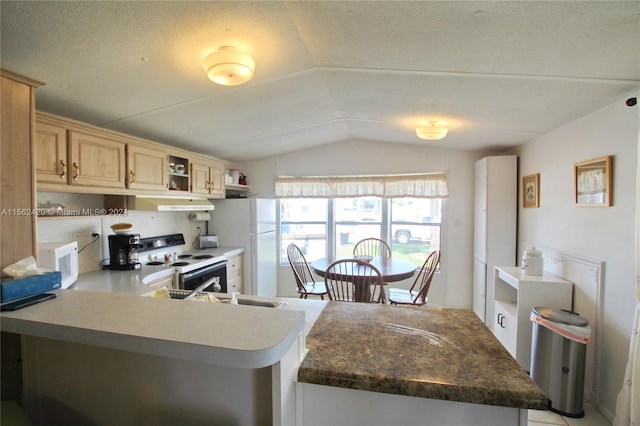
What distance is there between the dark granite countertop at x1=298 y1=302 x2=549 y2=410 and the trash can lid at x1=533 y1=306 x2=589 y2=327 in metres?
1.26

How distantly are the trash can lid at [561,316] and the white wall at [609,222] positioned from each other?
0.16 metres

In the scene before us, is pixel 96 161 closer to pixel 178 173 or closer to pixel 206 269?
pixel 178 173

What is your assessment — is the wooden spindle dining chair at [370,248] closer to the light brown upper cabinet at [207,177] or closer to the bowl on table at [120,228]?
the light brown upper cabinet at [207,177]

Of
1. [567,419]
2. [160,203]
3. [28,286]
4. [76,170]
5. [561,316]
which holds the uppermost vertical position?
[76,170]

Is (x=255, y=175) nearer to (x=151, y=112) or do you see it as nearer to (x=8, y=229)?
(x=151, y=112)

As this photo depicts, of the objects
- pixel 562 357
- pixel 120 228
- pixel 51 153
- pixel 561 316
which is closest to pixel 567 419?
pixel 562 357

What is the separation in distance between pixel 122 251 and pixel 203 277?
756mm

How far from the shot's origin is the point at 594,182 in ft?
6.63

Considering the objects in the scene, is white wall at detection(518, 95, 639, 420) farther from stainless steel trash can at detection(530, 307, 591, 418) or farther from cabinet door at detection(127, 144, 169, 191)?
cabinet door at detection(127, 144, 169, 191)

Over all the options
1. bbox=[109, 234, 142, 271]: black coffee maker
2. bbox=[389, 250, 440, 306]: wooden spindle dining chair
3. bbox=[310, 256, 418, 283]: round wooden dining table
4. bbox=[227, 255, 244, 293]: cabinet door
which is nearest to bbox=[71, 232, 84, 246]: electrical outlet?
bbox=[109, 234, 142, 271]: black coffee maker

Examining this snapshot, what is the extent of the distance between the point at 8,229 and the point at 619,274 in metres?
3.28

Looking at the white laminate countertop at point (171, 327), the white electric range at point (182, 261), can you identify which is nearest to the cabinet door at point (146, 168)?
the white electric range at point (182, 261)

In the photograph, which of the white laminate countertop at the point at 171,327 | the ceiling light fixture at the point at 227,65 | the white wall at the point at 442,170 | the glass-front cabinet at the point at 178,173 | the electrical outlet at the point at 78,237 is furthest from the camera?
the white wall at the point at 442,170

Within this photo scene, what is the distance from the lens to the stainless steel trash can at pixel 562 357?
1889 millimetres
